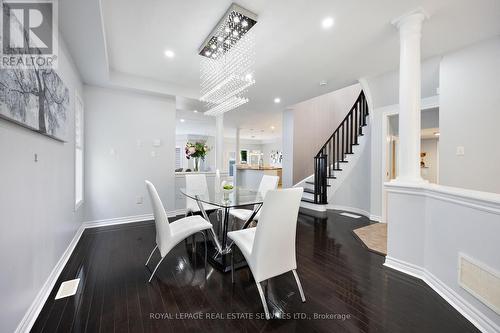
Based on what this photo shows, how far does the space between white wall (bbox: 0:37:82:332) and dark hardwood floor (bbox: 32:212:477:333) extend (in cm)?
28

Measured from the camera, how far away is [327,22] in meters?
2.21

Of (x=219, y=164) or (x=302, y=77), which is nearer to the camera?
(x=302, y=77)

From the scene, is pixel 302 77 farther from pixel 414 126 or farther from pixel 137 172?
pixel 137 172

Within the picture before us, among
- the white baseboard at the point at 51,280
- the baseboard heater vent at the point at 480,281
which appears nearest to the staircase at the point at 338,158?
the baseboard heater vent at the point at 480,281

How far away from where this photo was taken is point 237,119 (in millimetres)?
7195

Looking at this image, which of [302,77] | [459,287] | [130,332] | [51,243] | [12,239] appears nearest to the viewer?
[12,239]

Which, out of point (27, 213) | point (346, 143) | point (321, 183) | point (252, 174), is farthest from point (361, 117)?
point (27, 213)

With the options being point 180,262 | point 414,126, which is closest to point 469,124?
point 414,126

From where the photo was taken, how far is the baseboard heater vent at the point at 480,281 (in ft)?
4.47

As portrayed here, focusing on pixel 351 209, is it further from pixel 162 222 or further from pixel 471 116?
pixel 162 222

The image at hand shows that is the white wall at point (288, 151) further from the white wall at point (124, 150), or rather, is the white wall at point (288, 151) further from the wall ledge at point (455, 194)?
the wall ledge at point (455, 194)

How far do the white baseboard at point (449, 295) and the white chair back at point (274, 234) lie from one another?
4.53 feet

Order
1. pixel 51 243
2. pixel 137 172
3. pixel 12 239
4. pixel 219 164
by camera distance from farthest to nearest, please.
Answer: pixel 219 164
pixel 137 172
pixel 51 243
pixel 12 239

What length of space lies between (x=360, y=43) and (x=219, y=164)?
12.0 ft
